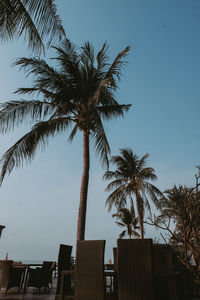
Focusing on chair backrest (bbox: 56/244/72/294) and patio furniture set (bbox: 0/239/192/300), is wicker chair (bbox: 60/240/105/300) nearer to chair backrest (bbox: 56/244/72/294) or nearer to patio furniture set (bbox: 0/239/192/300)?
patio furniture set (bbox: 0/239/192/300)

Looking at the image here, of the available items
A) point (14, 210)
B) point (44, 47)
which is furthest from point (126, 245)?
point (14, 210)

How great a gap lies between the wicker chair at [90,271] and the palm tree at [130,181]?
11.7 meters

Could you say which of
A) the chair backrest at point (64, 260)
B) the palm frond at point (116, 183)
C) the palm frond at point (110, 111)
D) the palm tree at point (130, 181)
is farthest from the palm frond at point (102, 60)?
the palm frond at point (116, 183)

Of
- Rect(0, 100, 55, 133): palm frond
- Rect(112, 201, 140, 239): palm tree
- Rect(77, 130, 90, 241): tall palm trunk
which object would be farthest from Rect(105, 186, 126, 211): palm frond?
Rect(0, 100, 55, 133): palm frond

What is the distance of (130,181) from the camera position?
15.0m

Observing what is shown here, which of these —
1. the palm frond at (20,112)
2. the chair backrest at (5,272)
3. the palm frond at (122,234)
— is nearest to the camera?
the chair backrest at (5,272)

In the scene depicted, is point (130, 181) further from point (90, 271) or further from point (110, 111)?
point (90, 271)

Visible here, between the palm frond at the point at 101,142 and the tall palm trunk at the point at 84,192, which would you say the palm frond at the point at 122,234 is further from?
the tall palm trunk at the point at 84,192

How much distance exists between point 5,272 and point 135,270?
4.38m

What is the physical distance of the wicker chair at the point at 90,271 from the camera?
7.13ft

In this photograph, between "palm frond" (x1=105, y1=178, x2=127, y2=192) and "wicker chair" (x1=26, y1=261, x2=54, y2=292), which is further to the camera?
"palm frond" (x1=105, y1=178, x2=127, y2=192)

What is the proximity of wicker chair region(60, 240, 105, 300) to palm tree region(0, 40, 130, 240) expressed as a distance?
3546mm

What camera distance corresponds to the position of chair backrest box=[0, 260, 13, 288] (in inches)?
197

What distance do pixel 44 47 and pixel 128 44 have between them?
426 cm
